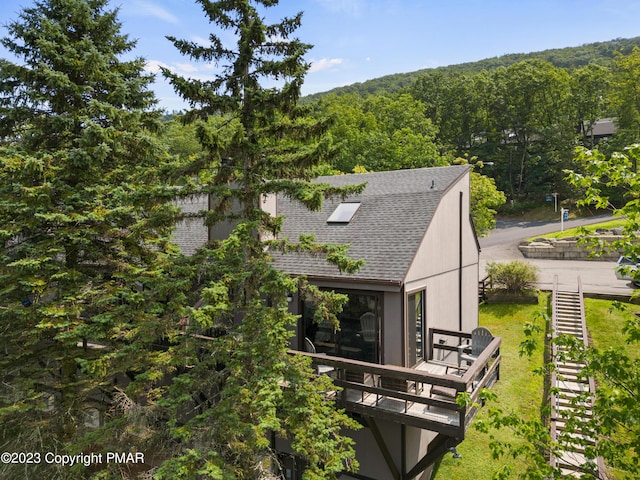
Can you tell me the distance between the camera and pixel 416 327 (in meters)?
10.1

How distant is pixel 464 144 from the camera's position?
54469 millimetres

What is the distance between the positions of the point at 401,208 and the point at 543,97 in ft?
155

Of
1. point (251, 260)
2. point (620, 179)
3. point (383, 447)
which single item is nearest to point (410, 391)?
point (383, 447)

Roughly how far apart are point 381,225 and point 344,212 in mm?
1618

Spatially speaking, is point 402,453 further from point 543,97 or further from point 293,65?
point 543,97

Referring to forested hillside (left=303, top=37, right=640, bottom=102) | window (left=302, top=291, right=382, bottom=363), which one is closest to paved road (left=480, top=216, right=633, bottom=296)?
window (left=302, top=291, right=382, bottom=363)

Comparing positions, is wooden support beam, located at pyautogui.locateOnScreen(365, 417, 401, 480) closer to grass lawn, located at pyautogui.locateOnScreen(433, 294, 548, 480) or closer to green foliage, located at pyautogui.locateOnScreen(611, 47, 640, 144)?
grass lawn, located at pyautogui.locateOnScreen(433, 294, 548, 480)

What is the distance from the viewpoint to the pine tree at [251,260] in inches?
264

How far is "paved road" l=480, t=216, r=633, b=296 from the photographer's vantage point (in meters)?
20.5

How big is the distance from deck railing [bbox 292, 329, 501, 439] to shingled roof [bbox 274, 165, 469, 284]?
2066 millimetres

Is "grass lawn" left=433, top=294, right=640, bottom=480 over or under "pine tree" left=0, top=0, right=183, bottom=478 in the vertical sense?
under

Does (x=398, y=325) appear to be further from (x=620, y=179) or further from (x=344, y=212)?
(x=620, y=179)

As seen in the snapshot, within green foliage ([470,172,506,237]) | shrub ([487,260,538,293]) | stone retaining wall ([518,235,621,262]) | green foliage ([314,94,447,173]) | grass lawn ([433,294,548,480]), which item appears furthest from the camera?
green foliage ([314,94,447,173])

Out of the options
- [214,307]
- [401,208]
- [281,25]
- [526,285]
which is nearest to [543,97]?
[526,285]
